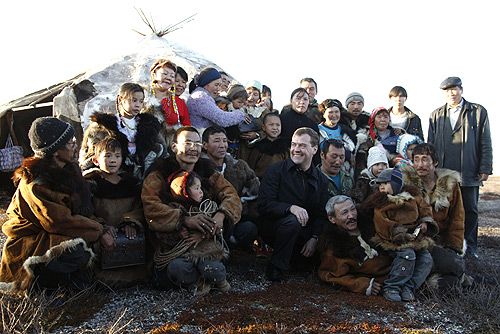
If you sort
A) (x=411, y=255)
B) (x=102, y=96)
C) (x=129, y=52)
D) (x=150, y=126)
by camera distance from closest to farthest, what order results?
(x=411, y=255) < (x=150, y=126) < (x=102, y=96) < (x=129, y=52)

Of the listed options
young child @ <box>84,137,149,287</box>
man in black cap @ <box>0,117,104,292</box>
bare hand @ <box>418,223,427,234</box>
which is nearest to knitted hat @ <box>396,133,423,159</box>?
bare hand @ <box>418,223,427,234</box>

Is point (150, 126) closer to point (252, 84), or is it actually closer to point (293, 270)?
point (293, 270)

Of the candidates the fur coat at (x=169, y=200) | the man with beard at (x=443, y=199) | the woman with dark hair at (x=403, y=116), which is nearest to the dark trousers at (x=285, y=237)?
the fur coat at (x=169, y=200)

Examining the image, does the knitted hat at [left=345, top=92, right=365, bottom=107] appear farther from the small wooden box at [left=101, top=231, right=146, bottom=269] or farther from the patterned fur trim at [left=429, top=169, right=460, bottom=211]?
the small wooden box at [left=101, top=231, right=146, bottom=269]

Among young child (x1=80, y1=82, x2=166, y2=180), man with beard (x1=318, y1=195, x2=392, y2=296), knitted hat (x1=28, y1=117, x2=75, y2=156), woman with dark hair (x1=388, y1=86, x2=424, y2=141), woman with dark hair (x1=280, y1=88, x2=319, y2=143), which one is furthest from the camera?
woman with dark hair (x1=388, y1=86, x2=424, y2=141)

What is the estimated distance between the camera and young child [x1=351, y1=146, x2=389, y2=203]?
4555 millimetres

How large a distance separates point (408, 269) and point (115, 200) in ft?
8.14

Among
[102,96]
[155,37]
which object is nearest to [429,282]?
[102,96]

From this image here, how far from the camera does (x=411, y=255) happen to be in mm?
3693

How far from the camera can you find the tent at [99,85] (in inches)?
309

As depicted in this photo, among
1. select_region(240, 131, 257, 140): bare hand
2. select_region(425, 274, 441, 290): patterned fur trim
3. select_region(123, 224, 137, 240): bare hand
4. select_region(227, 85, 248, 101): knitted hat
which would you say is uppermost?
select_region(227, 85, 248, 101): knitted hat

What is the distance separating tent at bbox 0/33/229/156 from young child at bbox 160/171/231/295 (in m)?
4.15

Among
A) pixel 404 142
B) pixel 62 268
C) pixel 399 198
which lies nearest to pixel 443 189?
pixel 399 198

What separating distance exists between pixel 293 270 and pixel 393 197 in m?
1.37
